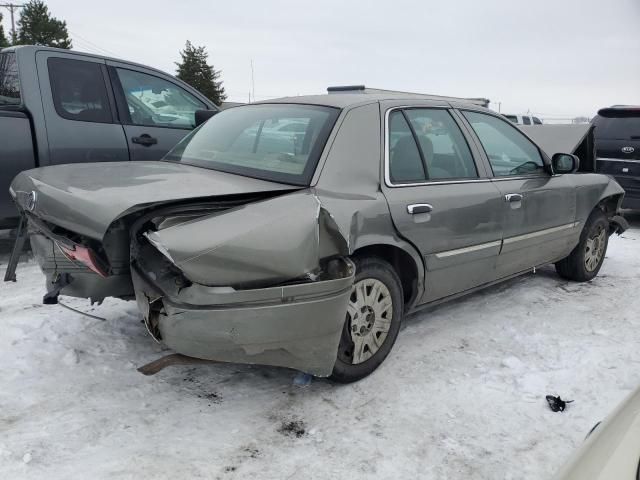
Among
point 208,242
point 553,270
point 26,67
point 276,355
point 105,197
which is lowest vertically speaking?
point 553,270

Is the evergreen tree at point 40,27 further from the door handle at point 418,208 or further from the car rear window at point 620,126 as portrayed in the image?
the door handle at point 418,208

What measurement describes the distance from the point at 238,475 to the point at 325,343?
2.31 ft

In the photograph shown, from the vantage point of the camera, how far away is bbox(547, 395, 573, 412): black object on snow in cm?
283

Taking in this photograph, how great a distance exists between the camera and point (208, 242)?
2230 mm

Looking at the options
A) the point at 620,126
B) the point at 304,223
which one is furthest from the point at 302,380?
the point at 620,126

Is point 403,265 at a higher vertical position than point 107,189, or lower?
lower

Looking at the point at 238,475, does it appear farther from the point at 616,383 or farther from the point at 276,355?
the point at 616,383

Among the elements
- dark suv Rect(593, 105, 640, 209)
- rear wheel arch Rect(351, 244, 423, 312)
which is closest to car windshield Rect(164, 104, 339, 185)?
rear wheel arch Rect(351, 244, 423, 312)

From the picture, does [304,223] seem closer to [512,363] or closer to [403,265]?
[403,265]

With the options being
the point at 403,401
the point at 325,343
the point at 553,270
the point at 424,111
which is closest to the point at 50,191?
the point at 325,343

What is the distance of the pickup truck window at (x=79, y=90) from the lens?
4.87m

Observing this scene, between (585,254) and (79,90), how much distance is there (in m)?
4.96

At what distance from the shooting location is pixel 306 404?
2.83 m

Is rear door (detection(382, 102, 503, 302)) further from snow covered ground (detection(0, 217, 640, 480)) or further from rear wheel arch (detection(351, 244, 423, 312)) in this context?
snow covered ground (detection(0, 217, 640, 480))
